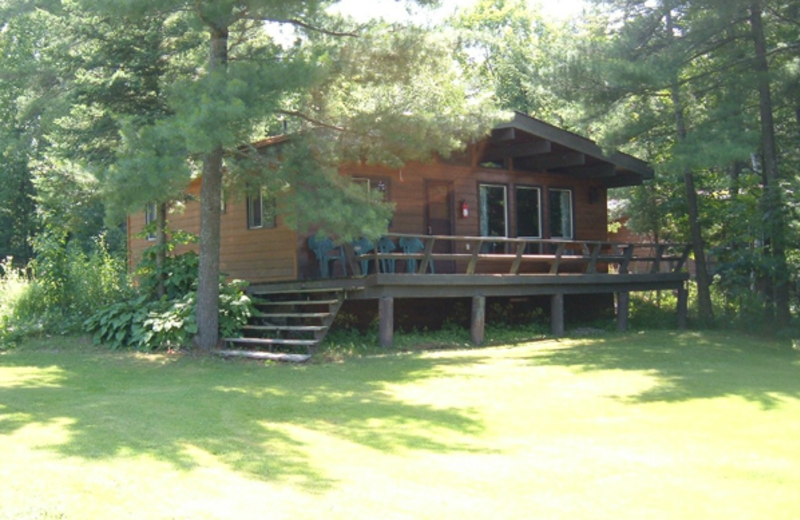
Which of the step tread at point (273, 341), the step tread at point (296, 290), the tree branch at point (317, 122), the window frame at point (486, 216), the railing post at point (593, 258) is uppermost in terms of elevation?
the tree branch at point (317, 122)

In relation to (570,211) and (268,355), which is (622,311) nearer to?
(570,211)

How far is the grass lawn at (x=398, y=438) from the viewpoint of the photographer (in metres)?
5.46

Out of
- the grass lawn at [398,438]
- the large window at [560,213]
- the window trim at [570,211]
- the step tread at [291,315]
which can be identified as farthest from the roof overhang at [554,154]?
the grass lawn at [398,438]

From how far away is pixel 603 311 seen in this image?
20.8 metres

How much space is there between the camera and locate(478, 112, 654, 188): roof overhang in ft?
55.0

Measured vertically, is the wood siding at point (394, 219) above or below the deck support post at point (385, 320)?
above

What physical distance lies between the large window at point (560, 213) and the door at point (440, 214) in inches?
120

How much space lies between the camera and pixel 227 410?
8.63 m

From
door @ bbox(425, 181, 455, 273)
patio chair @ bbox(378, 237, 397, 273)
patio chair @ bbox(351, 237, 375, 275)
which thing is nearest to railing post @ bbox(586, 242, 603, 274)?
door @ bbox(425, 181, 455, 273)

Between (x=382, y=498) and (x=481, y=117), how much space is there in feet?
30.0

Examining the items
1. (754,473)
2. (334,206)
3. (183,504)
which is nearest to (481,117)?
(334,206)

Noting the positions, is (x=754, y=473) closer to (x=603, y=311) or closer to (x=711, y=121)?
(x=711, y=121)

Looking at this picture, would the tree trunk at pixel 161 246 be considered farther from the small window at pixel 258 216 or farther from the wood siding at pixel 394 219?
the small window at pixel 258 216

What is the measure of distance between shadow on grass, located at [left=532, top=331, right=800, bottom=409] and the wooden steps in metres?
3.38
